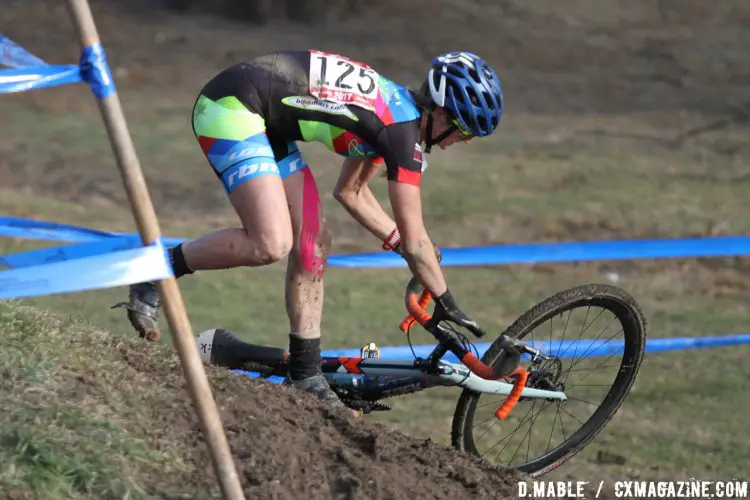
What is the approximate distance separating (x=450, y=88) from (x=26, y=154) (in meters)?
12.6

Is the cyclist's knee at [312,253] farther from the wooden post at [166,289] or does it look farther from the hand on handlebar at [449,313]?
the wooden post at [166,289]

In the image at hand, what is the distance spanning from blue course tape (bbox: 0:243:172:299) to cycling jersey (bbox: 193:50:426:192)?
1677 millimetres

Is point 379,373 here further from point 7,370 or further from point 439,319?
point 7,370

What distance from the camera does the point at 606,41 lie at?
24062 millimetres

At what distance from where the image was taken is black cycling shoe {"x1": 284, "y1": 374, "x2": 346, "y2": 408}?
18.6 ft

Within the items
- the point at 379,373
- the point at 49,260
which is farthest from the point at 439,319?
the point at 49,260

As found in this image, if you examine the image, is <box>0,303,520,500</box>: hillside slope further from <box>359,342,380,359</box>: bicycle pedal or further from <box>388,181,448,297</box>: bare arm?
<box>359,342,380,359</box>: bicycle pedal

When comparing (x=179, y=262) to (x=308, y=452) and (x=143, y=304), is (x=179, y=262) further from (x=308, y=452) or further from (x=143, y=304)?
(x=308, y=452)

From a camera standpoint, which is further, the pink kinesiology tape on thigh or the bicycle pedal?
the bicycle pedal

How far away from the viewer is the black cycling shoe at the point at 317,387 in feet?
18.6

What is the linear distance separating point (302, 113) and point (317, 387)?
4.47 feet

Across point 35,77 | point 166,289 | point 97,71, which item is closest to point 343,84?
point 35,77

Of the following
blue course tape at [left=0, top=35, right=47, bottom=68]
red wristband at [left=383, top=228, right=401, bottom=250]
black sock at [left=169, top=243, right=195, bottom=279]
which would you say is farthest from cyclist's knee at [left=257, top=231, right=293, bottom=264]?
blue course tape at [left=0, top=35, right=47, bottom=68]

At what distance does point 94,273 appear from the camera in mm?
3551
